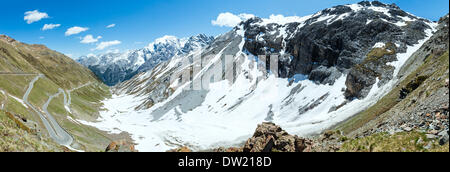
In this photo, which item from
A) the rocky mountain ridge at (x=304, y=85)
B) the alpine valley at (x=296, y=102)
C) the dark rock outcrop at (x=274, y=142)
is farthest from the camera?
the rocky mountain ridge at (x=304, y=85)

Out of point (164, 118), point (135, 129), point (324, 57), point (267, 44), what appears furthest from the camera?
point (267, 44)

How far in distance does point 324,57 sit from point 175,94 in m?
122

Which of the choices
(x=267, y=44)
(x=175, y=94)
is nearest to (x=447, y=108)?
(x=267, y=44)

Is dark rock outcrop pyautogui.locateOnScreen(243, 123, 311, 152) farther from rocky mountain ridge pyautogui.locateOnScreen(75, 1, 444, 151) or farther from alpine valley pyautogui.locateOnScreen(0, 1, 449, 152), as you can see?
rocky mountain ridge pyautogui.locateOnScreen(75, 1, 444, 151)

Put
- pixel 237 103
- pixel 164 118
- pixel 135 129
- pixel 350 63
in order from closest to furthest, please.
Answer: pixel 350 63 < pixel 135 129 < pixel 237 103 < pixel 164 118

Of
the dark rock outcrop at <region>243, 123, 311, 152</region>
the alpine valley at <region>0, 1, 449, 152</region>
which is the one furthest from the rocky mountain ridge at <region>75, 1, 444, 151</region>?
the dark rock outcrop at <region>243, 123, 311, 152</region>

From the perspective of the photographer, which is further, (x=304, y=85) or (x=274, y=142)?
(x=304, y=85)

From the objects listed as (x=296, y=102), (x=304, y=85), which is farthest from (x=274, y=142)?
(x=304, y=85)

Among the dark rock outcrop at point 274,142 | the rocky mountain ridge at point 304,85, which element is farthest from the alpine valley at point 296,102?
the rocky mountain ridge at point 304,85

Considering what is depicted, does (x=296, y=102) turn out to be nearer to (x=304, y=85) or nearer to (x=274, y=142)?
(x=304, y=85)

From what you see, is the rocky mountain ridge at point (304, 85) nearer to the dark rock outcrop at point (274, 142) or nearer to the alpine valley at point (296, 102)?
the alpine valley at point (296, 102)

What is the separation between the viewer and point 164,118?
159 m
